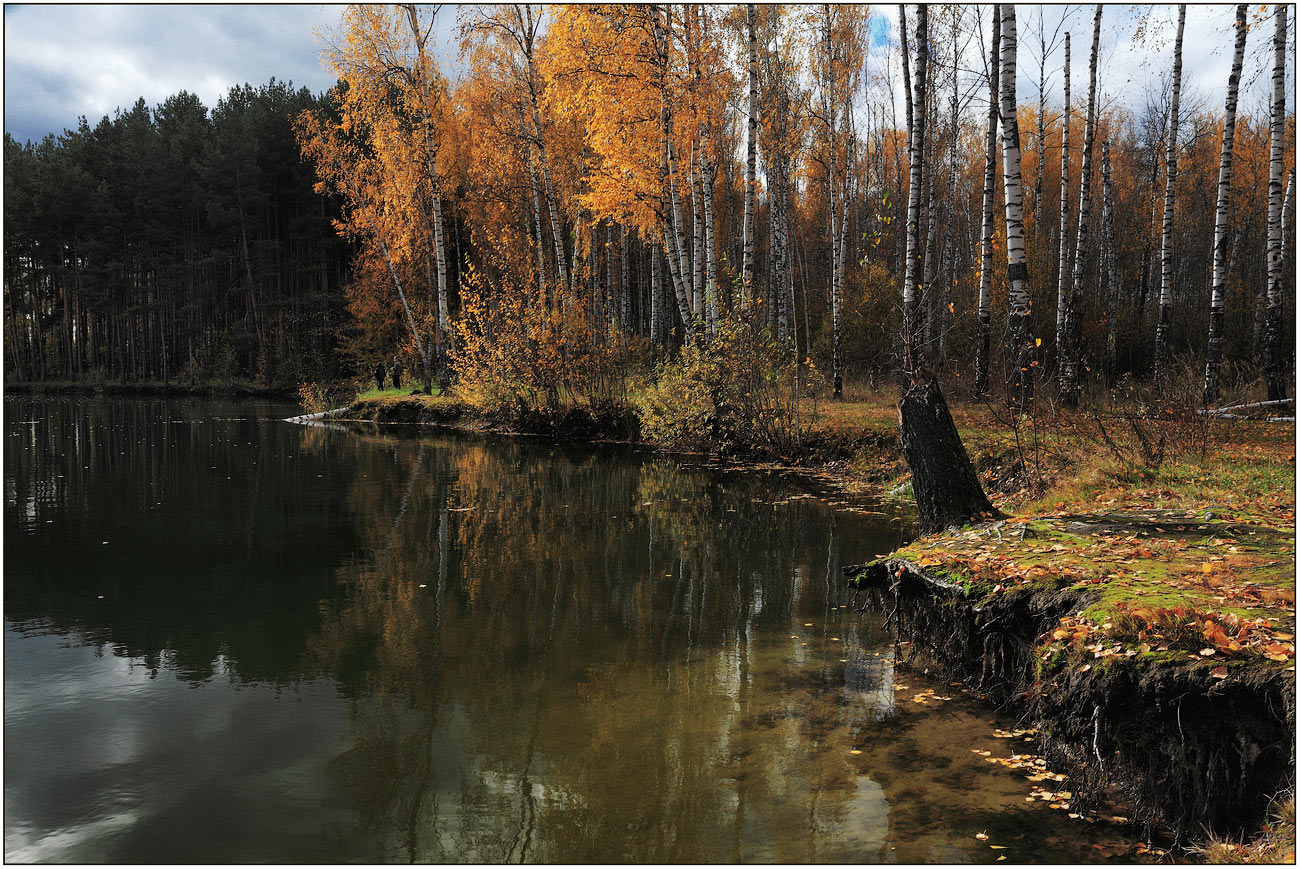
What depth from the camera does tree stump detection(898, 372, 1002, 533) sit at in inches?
273

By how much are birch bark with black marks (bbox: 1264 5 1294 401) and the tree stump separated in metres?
11.1

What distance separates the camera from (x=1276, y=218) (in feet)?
47.3

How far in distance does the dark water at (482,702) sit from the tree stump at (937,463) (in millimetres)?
1285

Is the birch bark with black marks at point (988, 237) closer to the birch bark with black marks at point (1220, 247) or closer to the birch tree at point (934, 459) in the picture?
the birch bark with black marks at point (1220, 247)

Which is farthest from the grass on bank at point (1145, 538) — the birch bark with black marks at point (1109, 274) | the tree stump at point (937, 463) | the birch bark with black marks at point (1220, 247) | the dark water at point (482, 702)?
the birch bark with black marks at point (1109, 274)

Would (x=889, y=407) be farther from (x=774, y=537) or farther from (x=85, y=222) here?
(x=85, y=222)

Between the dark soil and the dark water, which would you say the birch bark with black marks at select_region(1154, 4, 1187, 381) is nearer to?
the dark water

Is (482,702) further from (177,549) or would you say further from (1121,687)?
(177,549)

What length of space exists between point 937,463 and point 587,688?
3677 mm

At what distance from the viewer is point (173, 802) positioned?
4.05 metres

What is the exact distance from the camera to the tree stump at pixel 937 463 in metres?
6.95

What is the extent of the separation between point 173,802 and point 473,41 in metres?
26.5

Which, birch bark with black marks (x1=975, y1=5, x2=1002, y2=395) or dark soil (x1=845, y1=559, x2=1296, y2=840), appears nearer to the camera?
dark soil (x1=845, y1=559, x2=1296, y2=840)

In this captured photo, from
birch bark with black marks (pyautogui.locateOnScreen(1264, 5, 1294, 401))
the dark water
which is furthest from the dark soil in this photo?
birch bark with black marks (pyautogui.locateOnScreen(1264, 5, 1294, 401))
